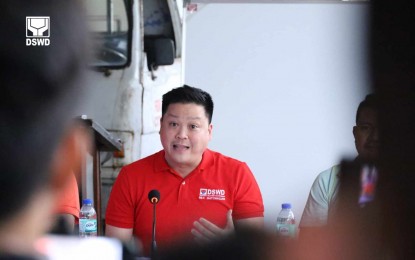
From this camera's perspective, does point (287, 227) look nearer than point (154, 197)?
Yes

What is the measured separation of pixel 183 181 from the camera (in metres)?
2.85

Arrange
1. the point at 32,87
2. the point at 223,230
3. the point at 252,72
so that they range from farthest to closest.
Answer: the point at 252,72
the point at 223,230
the point at 32,87

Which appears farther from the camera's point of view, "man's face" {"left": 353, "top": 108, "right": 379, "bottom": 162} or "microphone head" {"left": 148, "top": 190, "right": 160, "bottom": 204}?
"microphone head" {"left": 148, "top": 190, "right": 160, "bottom": 204}

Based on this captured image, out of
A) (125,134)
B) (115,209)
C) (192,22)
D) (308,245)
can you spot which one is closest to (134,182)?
(115,209)

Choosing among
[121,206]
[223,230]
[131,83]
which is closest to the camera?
[223,230]

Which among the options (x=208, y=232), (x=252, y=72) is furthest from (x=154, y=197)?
(x=252, y=72)

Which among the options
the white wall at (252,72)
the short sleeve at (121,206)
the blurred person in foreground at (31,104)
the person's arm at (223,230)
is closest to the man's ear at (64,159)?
the blurred person in foreground at (31,104)

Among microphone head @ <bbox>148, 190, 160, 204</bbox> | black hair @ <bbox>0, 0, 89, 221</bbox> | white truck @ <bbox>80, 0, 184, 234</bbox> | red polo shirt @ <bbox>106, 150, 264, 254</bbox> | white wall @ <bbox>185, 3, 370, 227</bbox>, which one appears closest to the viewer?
black hair @ <bbox>0, 0, 89, 221</bbox>

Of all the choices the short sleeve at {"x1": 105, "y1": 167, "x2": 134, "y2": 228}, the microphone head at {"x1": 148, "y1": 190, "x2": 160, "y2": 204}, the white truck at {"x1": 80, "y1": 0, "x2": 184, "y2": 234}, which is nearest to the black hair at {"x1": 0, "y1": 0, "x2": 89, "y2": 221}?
the microphone head at {"x1": 148, "y1": 190, "x2": 160, "y2": 204}

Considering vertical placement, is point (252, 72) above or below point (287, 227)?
below

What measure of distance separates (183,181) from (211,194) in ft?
0.39

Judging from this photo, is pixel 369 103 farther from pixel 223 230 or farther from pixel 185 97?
pixel 185 97

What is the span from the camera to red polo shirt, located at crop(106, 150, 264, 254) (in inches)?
107

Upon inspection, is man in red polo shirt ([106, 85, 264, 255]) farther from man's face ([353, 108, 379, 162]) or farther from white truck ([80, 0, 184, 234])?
man's face ([353, 108, 379, 162])
